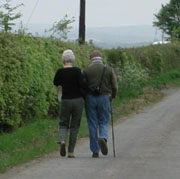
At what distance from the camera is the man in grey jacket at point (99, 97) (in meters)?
11.9

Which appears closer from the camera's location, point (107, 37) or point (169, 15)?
point (169, 15)

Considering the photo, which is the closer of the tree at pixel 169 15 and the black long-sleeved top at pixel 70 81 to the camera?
the black long-sleeved top at pixel 70 81

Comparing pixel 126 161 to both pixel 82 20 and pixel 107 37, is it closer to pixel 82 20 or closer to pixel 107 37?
pixel 82 20

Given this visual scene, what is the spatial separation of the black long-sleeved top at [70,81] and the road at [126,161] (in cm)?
114

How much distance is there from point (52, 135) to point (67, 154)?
2.86 m

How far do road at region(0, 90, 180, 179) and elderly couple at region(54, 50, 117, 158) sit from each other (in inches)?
11.9

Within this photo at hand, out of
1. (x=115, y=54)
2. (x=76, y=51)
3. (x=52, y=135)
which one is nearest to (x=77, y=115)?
(x=52, y=135)

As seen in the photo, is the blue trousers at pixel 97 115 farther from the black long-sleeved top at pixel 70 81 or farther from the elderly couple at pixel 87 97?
the black long-sleeved top at pixel 70 81

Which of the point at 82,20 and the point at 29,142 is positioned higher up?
the point at 82,20

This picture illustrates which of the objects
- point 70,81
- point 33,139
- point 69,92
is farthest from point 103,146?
point 33,139

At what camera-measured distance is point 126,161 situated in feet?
37.0

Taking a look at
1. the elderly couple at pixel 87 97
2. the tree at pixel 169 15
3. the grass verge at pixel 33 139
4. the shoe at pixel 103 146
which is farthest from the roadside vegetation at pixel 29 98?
the tree at pixel 169 15

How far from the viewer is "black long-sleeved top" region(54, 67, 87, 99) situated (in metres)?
11.7

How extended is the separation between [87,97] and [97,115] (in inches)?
15.9
